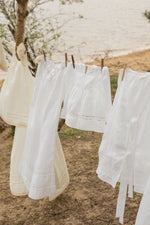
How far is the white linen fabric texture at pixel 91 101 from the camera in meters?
1.46

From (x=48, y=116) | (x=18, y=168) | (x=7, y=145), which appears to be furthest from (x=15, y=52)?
(x=7, y=145)

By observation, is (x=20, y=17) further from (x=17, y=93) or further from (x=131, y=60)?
(x=131, y=60)

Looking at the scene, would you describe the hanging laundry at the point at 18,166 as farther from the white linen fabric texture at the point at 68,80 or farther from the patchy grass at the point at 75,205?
the white linen fabric texture at the point at 68,80

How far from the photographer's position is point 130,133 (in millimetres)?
A: 1312

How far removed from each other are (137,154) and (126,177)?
5.4 inches

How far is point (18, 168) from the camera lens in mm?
2129

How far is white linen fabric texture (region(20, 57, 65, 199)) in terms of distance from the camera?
1651mm

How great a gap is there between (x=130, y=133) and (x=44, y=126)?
2.02 ft

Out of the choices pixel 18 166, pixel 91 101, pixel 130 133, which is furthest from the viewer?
pixel 18 166

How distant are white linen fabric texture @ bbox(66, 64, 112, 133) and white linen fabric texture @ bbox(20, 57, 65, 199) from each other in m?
0.15

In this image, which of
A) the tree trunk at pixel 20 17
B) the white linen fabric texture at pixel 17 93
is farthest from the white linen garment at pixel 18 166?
the tree trunk at pixel 20 17

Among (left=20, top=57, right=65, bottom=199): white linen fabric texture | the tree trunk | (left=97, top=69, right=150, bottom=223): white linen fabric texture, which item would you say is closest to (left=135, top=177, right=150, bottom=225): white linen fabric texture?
(left=97, top=69, right=150, bottom=223): white linen fabric texture

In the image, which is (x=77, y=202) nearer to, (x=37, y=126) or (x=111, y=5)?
(x=37, y=126)

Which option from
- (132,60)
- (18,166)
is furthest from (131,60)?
(18,166)
